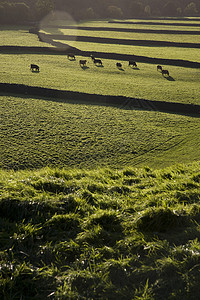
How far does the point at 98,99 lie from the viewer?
1145 inches

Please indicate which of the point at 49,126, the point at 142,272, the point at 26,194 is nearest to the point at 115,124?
the point at 49,126

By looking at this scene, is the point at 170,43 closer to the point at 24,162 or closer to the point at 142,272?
the point at 24,162

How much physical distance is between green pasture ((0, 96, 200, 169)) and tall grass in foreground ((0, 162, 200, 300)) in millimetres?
8405

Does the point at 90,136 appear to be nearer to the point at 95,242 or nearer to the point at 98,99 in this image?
the point at 98,99

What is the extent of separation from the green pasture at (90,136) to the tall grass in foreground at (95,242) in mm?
8405

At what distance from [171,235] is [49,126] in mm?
17293

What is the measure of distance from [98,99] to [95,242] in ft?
80.8

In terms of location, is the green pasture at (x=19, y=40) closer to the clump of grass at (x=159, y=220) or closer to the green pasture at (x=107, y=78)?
the green pasture at (x=107, y=78)

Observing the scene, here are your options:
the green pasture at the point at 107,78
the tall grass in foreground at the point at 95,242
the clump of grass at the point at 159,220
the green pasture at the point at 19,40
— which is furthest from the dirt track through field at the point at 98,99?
the green pasture at the point at 19,40

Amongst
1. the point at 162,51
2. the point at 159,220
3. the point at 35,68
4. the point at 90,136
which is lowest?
the point at 90,136

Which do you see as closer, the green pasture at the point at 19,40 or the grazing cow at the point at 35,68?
the grazing cow at the point at 35,68

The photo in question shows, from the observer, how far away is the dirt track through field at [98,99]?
26.5m

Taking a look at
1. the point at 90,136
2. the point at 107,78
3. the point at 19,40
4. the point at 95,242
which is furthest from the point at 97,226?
the point at 19,40

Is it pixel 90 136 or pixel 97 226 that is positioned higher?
pixel 97 226
